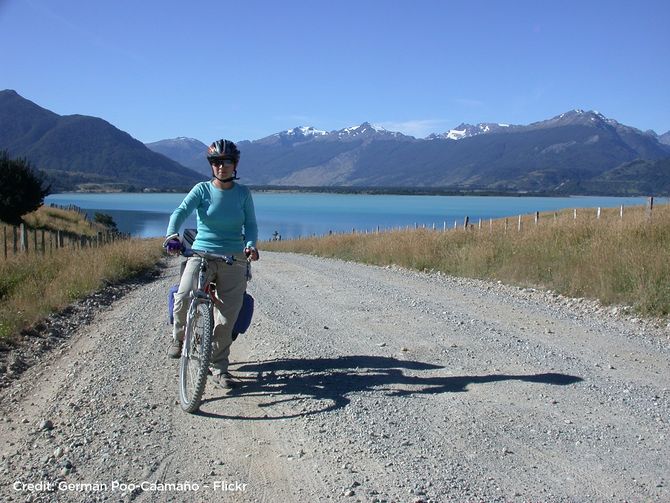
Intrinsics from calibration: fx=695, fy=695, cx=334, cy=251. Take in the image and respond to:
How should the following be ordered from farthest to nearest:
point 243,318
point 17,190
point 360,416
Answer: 1. point 17,190
2. point 243,318
3. point 360,416

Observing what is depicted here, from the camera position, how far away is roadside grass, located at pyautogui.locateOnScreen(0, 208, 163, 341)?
8.70m

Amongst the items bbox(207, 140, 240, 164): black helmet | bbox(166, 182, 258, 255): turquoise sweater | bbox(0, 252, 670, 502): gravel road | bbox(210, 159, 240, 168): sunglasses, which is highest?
bbox(207, 140, 240, 164): black helmet

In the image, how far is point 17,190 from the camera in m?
40.3

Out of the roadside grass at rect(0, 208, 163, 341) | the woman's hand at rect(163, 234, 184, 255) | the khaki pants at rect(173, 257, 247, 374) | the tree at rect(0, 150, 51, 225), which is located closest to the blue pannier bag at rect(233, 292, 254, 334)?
the khaki pants at rect(173, 257, 247, 374)

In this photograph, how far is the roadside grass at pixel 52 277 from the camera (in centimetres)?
870

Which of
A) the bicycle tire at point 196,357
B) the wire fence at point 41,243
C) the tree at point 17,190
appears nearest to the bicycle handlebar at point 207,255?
the bicycle tire at point 196,357

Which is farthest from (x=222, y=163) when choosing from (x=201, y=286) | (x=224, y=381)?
(x=224, y=381)

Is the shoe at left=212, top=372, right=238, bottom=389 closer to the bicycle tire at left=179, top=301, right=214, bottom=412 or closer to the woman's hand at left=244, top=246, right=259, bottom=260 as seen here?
the bicycle tire at left=179, top=301, right=214, bottom=412

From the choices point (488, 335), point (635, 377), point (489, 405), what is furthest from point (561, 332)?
point (489, 405)

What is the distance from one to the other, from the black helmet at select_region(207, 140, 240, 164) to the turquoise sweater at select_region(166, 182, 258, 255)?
0.21m

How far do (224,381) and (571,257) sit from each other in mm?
7896

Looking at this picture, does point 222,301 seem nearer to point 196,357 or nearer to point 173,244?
point 196,357

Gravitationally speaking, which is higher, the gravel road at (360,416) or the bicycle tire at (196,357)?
the bicycle tire at (196,357)

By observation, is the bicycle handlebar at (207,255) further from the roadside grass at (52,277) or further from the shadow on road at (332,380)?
the roadside grass at (52,277)
